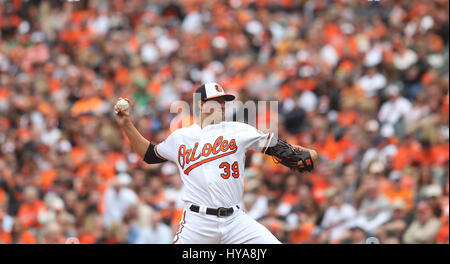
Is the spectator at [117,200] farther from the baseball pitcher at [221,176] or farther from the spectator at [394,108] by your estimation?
the baseball pitcher at [221,176]

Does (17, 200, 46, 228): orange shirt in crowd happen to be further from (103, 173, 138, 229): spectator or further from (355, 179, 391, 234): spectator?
(355, 179, 391, 234): spectator

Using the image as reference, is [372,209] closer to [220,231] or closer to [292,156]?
[292,156]

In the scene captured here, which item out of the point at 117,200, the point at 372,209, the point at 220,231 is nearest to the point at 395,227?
the point at 372,209

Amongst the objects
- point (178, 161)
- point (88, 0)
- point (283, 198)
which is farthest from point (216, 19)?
point (178, 161)

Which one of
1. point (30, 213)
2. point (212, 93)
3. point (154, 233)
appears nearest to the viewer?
point (212, 93)

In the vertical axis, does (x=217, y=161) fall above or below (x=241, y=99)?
below

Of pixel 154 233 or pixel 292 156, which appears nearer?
pixel 292 156

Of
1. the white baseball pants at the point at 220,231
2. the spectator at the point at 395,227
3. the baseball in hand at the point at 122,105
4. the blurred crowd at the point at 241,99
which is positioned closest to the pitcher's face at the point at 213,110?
the baseball in hand at the point at 122,105

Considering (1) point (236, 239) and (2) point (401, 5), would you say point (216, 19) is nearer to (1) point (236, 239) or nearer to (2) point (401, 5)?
(2) point (401, 5)
